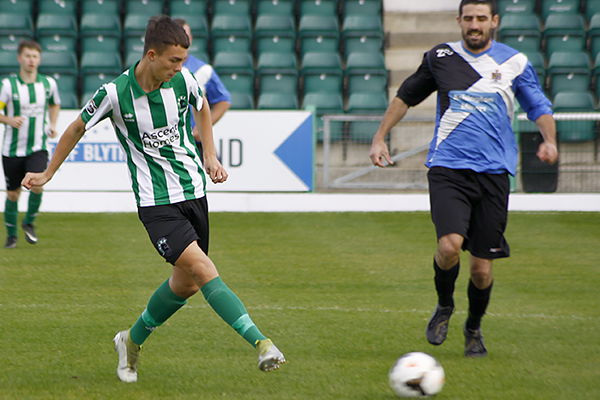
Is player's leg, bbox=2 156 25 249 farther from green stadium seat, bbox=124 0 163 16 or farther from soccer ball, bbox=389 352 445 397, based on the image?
green stadium seat, bbox=124 0 163 16

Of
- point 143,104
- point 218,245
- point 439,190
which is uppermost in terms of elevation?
point 143,104

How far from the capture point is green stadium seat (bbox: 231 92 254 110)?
54.6 ft

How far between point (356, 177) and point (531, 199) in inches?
102

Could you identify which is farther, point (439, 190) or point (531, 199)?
point (531, 199)

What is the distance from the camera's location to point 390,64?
1903 cm

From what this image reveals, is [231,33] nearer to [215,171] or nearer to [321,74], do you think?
[321,74]

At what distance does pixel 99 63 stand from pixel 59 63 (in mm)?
701

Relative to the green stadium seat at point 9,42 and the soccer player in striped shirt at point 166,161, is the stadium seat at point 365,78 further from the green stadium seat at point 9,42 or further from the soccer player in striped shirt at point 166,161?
the soccer player in striped shirt at point 166,161

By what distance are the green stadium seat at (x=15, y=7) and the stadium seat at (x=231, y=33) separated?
3.54m

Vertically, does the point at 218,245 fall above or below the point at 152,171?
below

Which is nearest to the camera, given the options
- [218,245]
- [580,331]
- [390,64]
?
[580,331]

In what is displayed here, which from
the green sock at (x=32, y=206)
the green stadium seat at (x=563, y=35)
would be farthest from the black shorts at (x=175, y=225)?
the green stadium seat at (x=563, y=35)

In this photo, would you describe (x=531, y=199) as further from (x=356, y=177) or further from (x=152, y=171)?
(x=152, y=171)

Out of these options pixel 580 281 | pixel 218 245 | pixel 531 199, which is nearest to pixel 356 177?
pixel 531 199
